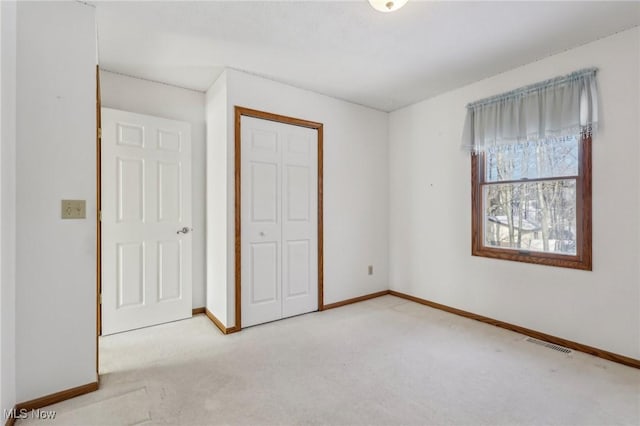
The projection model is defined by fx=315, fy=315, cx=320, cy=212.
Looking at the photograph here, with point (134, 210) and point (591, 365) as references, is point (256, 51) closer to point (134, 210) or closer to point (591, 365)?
point (134, 210)

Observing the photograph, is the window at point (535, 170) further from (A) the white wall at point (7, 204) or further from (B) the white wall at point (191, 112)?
(A) the white wall at point (7, 204)

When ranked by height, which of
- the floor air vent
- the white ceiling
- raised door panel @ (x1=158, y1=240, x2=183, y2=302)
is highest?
the white ceiling

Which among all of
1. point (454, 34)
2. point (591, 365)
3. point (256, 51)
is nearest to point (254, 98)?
point (256, 51)

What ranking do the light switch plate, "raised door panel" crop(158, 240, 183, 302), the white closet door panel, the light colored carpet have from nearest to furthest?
the light colored carpet < the light switch plate < the white closet door panel < "raised door panel" crop(158, 240, 183, 302)

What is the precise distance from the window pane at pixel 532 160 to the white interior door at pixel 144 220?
3.22 meters

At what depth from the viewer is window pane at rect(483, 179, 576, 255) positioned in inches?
→ 107

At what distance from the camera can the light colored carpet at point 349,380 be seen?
1.77m

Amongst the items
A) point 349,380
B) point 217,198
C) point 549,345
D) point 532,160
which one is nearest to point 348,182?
point 217,198

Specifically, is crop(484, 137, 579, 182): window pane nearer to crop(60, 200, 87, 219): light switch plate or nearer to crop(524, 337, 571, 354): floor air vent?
crop(524, 337, 571, 354): floor air vent

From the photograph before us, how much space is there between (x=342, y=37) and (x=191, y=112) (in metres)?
1.92

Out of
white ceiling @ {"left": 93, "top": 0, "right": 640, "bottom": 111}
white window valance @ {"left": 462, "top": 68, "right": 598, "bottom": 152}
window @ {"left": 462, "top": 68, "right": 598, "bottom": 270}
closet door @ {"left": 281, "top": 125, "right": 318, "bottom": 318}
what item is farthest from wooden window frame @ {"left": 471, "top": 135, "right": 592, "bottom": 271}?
closet door @ {"left": 281, "top": 125, "right": 318, "bottom": 318}

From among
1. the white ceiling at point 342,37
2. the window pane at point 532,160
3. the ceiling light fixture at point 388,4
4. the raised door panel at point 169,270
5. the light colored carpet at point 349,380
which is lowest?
the light colored carpet at point 349,380

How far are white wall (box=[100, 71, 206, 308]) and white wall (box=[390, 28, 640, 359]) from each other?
2.45 meters

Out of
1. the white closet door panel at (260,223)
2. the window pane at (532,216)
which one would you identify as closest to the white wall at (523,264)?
the window pane at (532,216)
